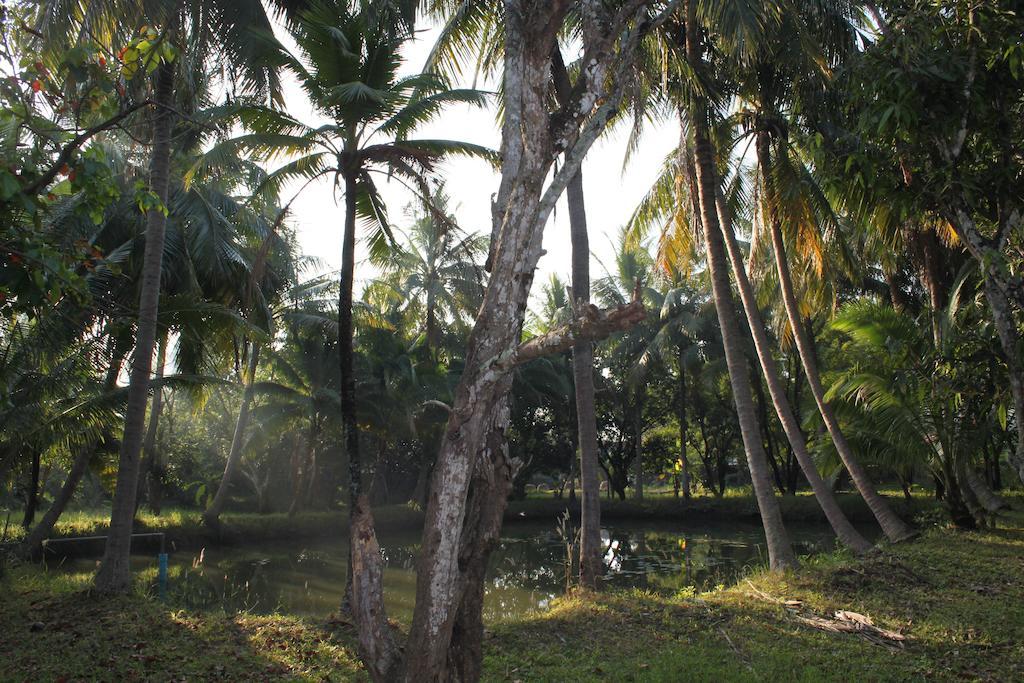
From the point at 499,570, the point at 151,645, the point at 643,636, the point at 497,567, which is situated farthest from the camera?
the point at 497,567

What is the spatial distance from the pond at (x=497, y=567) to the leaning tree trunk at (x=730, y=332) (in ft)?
4.98

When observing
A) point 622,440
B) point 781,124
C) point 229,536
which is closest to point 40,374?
point 229,536

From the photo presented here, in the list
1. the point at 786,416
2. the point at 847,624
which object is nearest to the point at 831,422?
the point at 786,416

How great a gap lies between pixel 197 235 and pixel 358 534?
1109cm


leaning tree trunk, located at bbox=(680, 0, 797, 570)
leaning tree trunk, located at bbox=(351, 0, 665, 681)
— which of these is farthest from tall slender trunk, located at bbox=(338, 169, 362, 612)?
leaning tree trunk, located at bbox=(680, 0, 797, 570)

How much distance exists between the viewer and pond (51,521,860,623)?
13.4 m

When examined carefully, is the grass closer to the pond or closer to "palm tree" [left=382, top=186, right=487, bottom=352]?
the pond

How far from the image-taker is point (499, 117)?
10664 millimetres

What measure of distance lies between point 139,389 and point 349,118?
456cm

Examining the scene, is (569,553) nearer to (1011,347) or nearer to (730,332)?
(730,332)

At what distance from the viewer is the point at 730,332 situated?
11547mm

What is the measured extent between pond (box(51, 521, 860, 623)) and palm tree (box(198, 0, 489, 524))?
5.19 meters

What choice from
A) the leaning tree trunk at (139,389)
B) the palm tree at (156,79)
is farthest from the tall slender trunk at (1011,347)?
the leaning tree trunk at (139,389)

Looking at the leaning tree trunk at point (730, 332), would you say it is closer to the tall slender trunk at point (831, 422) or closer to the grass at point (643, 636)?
the grass at point (643, 636)
